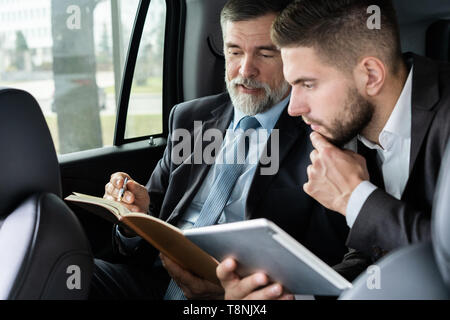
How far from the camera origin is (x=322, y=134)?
152cm

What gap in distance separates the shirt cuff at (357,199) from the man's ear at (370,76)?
27cm

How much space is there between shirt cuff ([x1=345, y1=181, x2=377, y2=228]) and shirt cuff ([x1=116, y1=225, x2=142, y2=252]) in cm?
82

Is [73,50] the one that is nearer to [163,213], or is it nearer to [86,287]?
[163,213]

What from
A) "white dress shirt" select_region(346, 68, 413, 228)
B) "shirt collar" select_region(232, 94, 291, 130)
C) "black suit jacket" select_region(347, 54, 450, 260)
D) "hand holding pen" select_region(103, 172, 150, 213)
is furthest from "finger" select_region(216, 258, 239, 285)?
"shirt collar" select_region(232, 94, 291, 130)

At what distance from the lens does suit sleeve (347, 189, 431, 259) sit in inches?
46.2

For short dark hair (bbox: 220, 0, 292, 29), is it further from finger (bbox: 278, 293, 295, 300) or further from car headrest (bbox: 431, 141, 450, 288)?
car headrest (bbox: 431, 141, 450, 288)

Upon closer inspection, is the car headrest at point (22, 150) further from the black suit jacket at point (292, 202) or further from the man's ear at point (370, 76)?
the man's ear at point (370, 76)

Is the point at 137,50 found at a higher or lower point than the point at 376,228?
higher

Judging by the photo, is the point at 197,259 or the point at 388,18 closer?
the point at 197,259

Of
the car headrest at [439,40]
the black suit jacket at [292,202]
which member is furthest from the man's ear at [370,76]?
the car headrest at [439,40]

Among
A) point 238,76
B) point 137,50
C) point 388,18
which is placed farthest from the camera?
point 137,50

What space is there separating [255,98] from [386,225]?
0.81m

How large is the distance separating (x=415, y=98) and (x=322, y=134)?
0.26 m

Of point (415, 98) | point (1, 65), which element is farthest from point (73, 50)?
A: point (415, 98)
